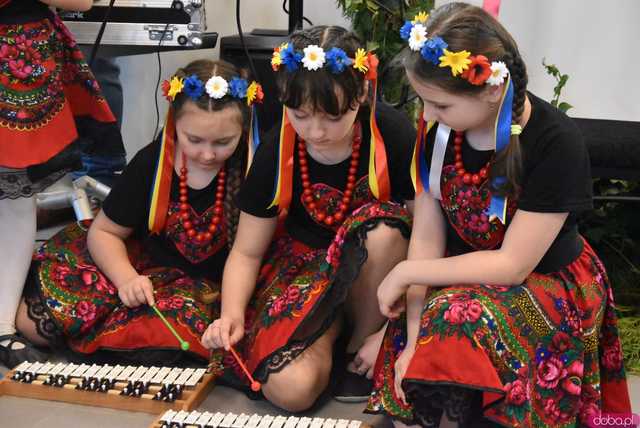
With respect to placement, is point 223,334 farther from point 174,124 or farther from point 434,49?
point 434,49

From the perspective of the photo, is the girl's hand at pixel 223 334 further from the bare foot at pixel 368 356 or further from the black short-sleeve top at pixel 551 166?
the black short-sleeve top at pixel 551 166

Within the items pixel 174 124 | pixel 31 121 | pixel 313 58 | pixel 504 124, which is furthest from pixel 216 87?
pixel 504 124

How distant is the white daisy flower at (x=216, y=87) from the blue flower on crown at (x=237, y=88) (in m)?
0.02

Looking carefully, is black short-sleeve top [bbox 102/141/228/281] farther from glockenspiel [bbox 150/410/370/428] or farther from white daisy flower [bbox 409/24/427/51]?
white daisy flower [bbox 409/24/427/51]

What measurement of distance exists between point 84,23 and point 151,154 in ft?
1.88

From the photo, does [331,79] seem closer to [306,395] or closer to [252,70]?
[306,395]

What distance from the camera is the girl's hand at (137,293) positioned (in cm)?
161

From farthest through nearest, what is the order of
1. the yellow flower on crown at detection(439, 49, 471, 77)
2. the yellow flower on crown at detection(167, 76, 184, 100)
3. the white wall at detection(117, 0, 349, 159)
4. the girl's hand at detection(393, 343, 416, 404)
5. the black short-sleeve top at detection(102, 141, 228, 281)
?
the white wall at detection(117, 0, 349, 159) < the black short-sleeve top at detection(102, 141, 228, 281) < the yellow flower on crown at detection(167, 76, 184, 100) < the girl's hand at detection(393, 343, 416, 404) < the yellow flower on crown at detection(439, 49, 471, 77)

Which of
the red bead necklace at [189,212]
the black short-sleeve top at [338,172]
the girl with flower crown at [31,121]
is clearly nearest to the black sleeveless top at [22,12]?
the girl with flower crown at [31,121]

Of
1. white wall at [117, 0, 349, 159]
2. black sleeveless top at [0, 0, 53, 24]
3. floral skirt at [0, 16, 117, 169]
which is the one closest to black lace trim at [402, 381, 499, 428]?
floral skirt at [0, 16, 117, 169]

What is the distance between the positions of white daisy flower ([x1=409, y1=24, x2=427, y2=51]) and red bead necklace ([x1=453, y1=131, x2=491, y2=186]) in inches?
7.6

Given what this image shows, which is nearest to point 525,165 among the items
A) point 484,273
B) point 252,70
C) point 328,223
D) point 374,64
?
point 484,273

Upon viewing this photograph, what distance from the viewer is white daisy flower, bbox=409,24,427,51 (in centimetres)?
118

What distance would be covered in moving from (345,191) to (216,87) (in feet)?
1.08
